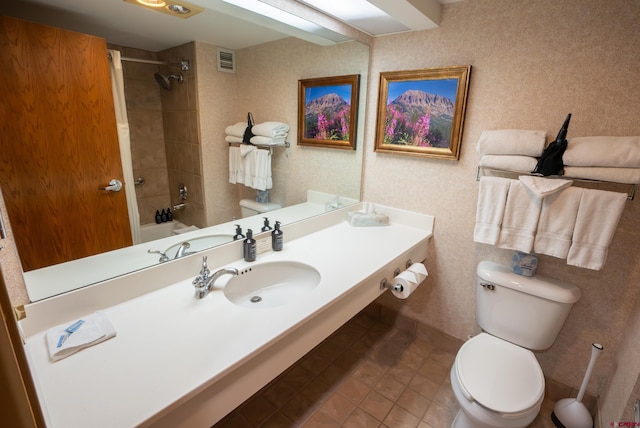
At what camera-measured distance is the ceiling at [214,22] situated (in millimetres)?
939

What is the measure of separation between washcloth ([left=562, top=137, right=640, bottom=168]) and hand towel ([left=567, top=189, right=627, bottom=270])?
0.12 meters

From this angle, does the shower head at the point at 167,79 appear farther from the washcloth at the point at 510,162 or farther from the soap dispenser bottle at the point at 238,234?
the washcloth at the point at 510,162

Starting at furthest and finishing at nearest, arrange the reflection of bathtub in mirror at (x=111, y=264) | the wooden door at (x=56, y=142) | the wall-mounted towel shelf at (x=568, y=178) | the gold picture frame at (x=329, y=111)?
the gold picture frame at (x=329, y=111) → the wall-mounted towel shelf at (x=568, y=178) → the reflection of bathtub in mirror at (x=111, y=264) → the wooden door at (x=56, y=142)

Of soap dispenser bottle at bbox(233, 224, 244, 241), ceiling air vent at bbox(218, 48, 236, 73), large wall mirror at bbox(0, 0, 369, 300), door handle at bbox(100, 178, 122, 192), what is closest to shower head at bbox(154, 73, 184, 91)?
large wall mirror at bbox(0, 0, 369, 300)

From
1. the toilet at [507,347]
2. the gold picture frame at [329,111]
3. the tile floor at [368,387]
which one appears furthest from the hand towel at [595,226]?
the gold picture frame at [329,111]

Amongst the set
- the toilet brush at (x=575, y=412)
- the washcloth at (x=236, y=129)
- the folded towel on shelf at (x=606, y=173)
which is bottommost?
the toilet brush at (x=575, y=412)

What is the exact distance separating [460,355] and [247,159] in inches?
57.2

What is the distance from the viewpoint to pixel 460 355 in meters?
1.50

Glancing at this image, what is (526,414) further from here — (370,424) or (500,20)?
(500,20)

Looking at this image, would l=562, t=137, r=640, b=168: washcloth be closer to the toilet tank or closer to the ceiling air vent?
the toilet tank

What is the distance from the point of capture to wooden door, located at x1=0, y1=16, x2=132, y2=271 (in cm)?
88

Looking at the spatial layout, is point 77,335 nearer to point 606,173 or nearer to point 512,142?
point 512,142

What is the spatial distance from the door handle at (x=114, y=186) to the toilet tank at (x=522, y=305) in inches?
70.0

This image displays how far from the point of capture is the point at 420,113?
186 cm
